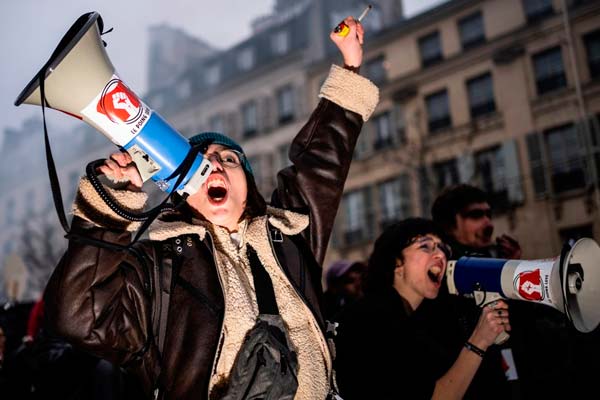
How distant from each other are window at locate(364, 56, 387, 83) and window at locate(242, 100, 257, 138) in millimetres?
6037

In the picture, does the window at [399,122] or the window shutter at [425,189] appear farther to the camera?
the window at [399,122]

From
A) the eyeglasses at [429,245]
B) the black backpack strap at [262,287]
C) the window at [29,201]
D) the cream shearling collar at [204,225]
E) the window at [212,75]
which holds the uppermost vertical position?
the window at [212,75]

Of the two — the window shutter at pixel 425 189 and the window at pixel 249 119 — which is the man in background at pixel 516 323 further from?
the window at pixel 249 119

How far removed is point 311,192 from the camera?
7.48 feet

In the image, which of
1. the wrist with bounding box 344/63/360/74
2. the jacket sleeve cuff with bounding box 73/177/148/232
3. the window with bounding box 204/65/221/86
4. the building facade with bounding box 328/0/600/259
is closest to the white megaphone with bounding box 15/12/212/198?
the jacket sleeve cuff with bounding box 73/177/148/232

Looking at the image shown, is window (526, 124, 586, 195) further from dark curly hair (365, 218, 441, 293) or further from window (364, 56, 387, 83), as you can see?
dark curly hair (365, 218, 441, 293)

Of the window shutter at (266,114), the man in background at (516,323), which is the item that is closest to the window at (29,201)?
the window shutter at (266,114)

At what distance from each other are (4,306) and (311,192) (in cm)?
373

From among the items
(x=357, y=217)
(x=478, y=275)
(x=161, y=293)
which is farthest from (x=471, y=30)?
(x=161, y=293)

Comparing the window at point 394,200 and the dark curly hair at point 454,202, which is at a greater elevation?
the window at point 394,200

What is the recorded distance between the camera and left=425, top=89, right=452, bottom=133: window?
18.7m

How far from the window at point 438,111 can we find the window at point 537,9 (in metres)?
3.48

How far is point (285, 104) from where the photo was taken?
23.6 m

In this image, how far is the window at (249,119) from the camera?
24.4m
